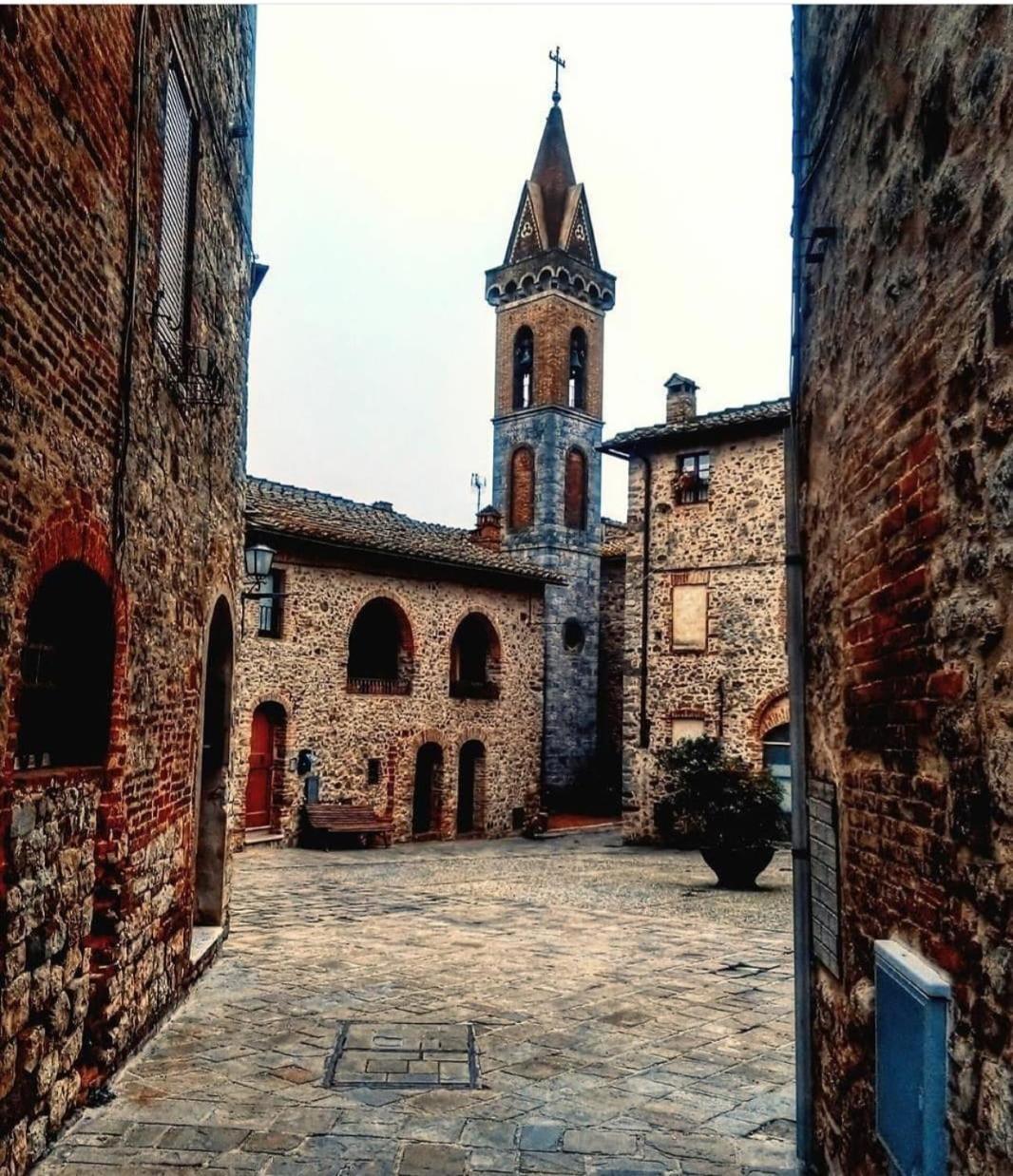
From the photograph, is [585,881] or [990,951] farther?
[585,881]

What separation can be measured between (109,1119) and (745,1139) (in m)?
3.01

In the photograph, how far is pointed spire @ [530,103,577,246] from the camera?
3397cm

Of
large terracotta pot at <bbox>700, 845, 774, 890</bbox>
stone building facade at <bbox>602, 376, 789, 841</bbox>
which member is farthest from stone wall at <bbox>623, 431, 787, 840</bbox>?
large terracotta pot at <bbox>700, 845, 774, 890</bbox>

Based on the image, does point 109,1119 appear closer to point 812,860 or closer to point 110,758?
point 110,758

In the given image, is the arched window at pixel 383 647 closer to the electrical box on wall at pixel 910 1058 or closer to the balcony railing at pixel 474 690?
the balcony railing at pixel 474 690

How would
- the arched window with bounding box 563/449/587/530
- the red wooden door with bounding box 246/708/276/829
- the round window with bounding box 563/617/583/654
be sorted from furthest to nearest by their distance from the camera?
the arched window with bounding box 563/449/587/530 → the round window with bounding box 563/617/583/654 → the red wooden door with bounding box 246/708/276/829

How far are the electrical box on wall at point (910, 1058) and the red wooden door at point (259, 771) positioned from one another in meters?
15.8

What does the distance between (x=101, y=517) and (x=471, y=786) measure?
60.7ft

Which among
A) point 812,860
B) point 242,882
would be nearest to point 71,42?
point 812,860

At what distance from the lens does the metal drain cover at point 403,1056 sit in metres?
5.64

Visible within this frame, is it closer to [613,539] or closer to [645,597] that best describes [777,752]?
[645,597]

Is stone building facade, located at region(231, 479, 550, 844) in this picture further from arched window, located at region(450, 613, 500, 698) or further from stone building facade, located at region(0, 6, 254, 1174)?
stone building facade, located at region(0, 6, 254, 1174)

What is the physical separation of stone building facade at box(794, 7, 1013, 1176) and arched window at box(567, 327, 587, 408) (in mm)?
29011

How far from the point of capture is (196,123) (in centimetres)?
688
